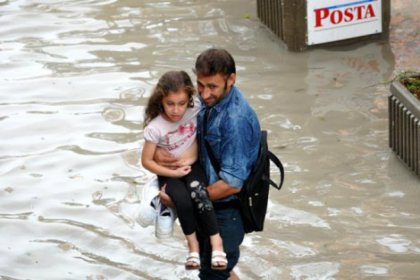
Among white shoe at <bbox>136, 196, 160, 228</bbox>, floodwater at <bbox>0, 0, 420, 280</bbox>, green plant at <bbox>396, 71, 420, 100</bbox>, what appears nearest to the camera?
white shoe at <bbox>136, 196, 160, 228</bbox>

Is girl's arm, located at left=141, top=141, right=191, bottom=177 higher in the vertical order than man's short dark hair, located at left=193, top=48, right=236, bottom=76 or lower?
lower

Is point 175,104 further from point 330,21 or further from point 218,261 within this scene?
point 330,21

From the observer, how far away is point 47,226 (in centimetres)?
723

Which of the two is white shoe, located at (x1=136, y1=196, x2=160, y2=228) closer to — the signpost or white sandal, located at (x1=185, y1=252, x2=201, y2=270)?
white sandal, located at (x1=185, y1=252, x2=201, y2=270)

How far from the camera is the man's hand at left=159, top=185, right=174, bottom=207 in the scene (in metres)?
5.16

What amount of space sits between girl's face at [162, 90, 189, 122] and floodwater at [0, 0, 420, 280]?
1.70 m

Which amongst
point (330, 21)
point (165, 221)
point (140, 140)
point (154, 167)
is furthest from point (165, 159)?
point (330, 21)

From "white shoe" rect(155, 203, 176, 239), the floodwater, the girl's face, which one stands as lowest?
the floodwater

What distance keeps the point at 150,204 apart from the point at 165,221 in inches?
4.8

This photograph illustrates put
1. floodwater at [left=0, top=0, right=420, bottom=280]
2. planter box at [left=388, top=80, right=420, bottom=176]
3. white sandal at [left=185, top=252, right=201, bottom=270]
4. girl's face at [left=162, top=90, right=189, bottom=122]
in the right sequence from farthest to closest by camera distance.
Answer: planter box at [left=388, top=80, right=420, bottom=176]
floodwater at [left=0, top=0, right=420, bottom=280]
white sandal at [left=185, top=252, right=201, bottom=270]
girl's face at [left=162, top=90, right=189, bottom=122]

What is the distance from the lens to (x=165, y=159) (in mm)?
5234

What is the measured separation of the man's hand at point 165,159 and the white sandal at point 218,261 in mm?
526

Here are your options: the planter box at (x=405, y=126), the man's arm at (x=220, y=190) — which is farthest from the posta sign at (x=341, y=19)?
the man's arm at (x=220, y=190)

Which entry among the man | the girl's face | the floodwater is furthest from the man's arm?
the floodwater
